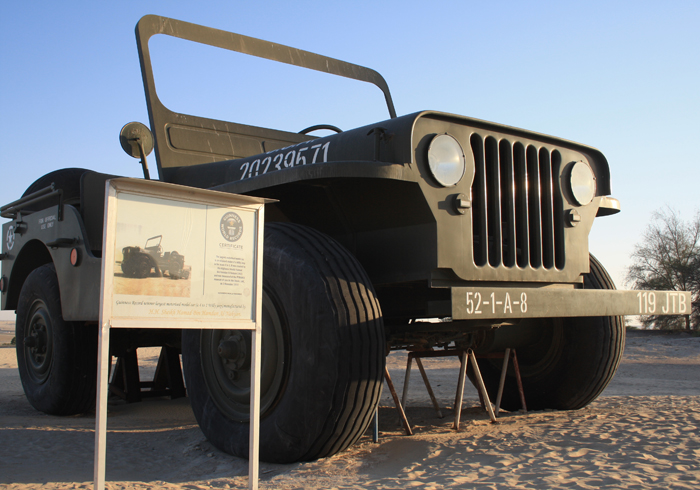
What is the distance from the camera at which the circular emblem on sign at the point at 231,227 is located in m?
2.54

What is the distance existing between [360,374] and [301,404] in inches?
10.9

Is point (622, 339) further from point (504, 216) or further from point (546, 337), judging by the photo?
point (504, 216)

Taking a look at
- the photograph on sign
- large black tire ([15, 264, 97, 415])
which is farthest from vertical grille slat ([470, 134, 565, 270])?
large black tire ([15, 264, 97, 415])

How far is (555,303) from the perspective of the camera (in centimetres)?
308

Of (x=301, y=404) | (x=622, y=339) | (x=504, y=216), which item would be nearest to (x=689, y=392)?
(x=622, y=339)

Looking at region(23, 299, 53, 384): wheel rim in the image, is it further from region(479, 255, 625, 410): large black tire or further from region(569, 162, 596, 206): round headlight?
region(569, 162, 596, 206): round headlight

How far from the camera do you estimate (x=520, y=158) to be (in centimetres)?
336

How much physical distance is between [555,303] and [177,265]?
5.74ft

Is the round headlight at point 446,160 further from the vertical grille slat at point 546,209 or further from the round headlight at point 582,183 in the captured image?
the round headlight at point 582,183

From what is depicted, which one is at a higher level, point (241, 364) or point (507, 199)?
point (507, 199)

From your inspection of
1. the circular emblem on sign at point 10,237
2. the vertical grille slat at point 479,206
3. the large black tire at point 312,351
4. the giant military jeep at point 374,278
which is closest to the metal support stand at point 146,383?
the giant military jeep at point 374,278

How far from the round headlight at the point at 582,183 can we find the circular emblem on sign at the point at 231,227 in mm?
1929

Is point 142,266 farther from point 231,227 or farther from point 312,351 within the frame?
point 312,351

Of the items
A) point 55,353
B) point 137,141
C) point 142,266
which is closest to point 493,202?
point 142,266
